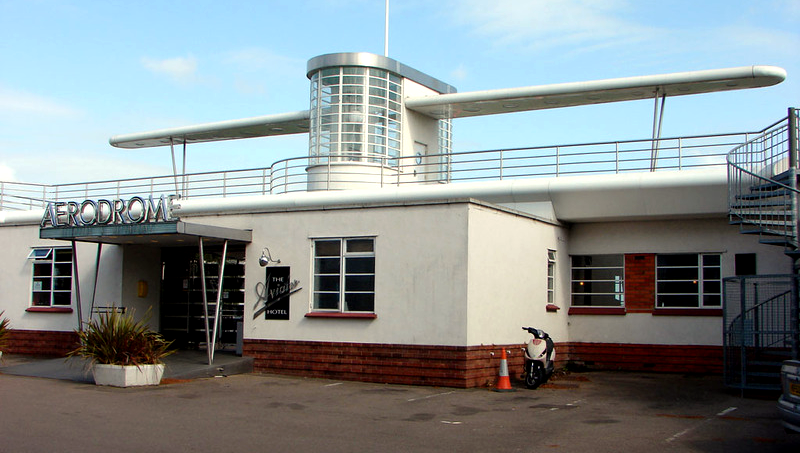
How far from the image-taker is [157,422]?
10727mm

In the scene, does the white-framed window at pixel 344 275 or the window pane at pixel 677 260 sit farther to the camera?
the window pane at pixel 677 260

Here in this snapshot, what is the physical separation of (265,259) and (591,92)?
32.8ft

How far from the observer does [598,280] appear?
19719 millimetres

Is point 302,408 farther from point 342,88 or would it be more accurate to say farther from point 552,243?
point 342,88

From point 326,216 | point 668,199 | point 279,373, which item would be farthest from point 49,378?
point 668,199

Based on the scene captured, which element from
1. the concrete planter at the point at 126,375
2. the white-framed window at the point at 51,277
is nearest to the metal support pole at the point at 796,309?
the concrete planter at the point at 126,375

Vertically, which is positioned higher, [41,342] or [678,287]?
[678,287]

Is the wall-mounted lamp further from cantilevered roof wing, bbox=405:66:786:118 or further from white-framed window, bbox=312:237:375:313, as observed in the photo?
cantilevered roof wing, bbox=405:66:786:118

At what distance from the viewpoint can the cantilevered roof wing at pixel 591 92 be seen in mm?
20094

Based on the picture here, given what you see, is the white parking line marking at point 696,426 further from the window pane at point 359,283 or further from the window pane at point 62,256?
the window pane at point 62,256

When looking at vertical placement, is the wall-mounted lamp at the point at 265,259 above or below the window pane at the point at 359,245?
below

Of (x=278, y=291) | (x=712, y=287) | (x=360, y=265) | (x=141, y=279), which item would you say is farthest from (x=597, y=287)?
(x=141, y=279)

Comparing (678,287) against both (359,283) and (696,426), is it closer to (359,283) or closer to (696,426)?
(359,283)

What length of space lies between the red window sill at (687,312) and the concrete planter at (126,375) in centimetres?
1110
